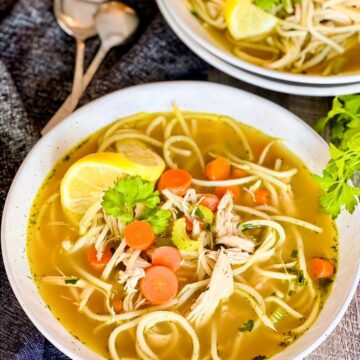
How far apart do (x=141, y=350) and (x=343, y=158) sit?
1115mm

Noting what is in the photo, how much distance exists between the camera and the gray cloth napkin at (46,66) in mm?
3439

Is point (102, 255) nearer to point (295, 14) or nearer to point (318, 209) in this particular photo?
point (318, 209)

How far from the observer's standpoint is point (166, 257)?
2.88 m

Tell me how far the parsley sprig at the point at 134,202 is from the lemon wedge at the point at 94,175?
0.22ft

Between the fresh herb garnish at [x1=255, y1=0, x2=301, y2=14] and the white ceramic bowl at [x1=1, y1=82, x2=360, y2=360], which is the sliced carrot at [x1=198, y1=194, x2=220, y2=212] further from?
the fresh herb garnish at [x1=255, y1=0, x2=301, y2=14]

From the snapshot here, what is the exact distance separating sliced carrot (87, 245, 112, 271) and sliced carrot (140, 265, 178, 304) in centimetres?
19

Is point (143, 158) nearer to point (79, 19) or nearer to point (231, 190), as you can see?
point (231, 190)

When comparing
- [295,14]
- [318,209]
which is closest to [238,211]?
[318,209]

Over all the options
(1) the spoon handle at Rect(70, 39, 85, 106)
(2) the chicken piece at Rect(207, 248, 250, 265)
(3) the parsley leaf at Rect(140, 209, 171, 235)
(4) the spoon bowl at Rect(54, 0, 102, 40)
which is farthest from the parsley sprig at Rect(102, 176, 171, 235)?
(4) the spoon bowl at Rect(54, 0, 102, 40)

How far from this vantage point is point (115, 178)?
2.99m

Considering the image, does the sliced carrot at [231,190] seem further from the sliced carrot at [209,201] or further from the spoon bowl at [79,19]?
the spoon bowl at [79,19]

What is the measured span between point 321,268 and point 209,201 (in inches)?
20.9

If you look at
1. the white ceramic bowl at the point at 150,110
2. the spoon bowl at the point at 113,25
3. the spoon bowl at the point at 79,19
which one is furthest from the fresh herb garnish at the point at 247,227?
the spoon bowl at the point at 79,19

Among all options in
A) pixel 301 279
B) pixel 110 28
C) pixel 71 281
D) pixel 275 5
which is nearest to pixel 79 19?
pixel 110 28
